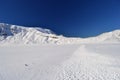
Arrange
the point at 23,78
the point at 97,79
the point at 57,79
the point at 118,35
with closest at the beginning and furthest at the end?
the point at 97,79
the point at 57,79
the point at 23,78
the point at 118,35

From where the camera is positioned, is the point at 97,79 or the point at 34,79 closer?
the point at 97,79

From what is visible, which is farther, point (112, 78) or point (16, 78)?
point (16, 78)

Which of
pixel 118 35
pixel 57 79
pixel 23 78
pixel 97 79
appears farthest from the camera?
pixel 118 35

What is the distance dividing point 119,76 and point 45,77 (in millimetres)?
5602

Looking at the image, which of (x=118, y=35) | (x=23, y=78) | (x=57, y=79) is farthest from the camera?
(x=118, y=35)

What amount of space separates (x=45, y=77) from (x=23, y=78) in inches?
68.6

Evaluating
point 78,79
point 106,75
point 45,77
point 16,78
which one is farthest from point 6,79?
point 106,75

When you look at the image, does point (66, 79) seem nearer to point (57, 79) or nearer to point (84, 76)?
point (57, 79)

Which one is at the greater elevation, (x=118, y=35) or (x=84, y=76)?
(x=118, y=35)

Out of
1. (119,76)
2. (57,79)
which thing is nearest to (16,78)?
(57,79)

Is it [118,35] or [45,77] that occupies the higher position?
[118,35]

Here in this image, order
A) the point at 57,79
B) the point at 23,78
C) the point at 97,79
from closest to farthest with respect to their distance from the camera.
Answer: the point at 97,79, the point at 57,79, the point at 23,78

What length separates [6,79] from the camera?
1152 cm

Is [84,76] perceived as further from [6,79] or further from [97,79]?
[6,79]
